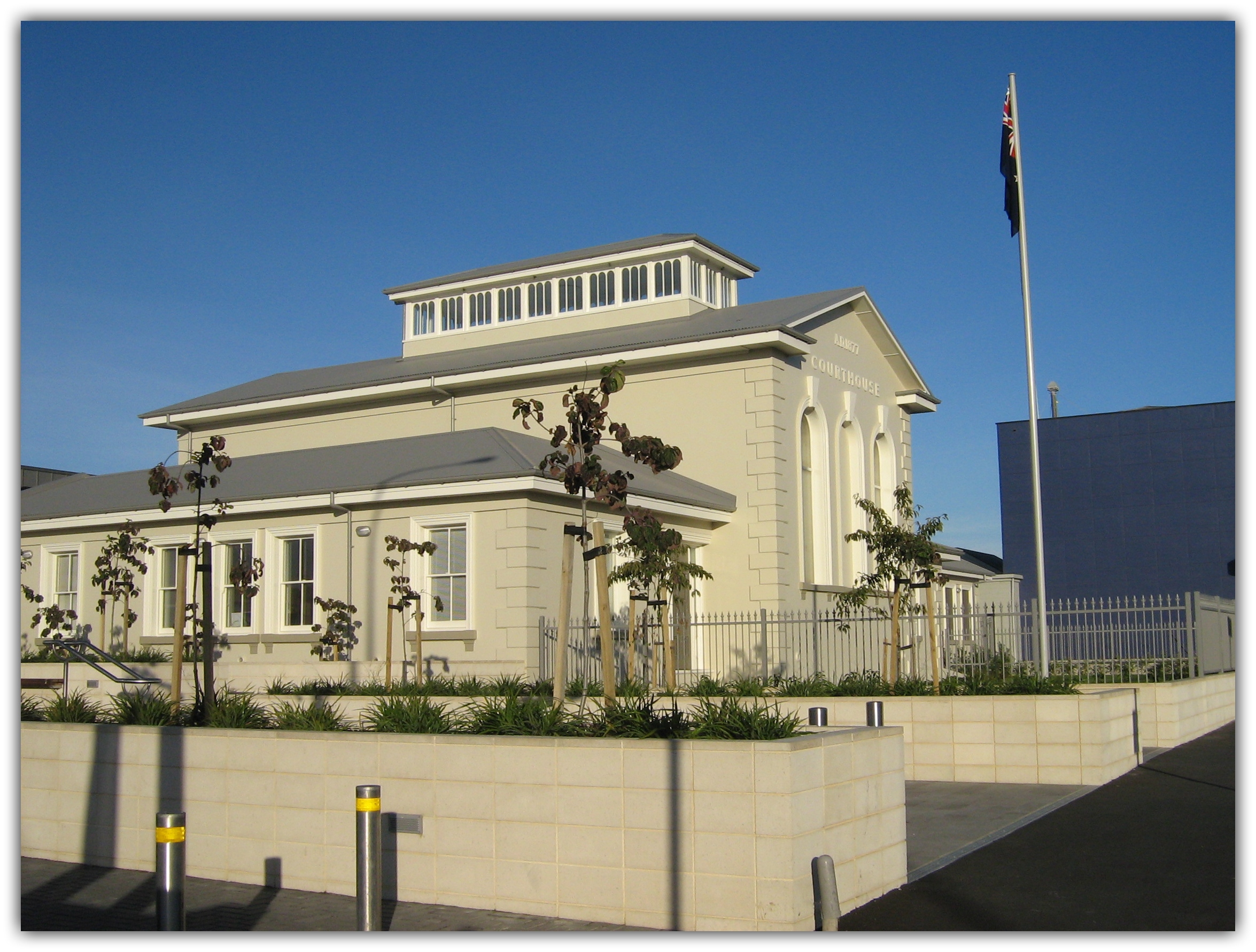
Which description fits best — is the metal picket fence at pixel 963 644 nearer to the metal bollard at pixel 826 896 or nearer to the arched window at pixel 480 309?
the metal bollard at pixel 826 896

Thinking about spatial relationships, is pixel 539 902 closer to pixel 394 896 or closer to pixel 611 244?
pixel 394 896

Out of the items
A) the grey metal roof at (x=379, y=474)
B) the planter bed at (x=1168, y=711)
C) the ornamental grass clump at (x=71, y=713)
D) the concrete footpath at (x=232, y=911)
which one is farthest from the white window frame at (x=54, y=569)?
the planter bed at (x=1168, y=711)

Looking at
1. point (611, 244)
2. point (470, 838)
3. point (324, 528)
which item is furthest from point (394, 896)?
point (611, 244)

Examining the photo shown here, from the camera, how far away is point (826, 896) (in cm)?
830

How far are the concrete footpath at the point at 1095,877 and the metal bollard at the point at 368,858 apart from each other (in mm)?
3118

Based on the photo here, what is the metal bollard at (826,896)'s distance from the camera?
27.1 ft

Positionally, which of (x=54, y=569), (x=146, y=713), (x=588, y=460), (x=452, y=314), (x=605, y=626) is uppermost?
(x=452, y=314)

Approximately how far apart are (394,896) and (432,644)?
11.8 meters

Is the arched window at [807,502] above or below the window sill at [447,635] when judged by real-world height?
above

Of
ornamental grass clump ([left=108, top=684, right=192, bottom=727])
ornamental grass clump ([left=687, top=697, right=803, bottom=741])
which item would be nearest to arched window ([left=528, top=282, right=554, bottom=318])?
ornamental grass clump ([left=108, top=684, right=192, bottom=727])

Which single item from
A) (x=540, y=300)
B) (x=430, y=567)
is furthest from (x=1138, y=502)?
(x=430, y=567)

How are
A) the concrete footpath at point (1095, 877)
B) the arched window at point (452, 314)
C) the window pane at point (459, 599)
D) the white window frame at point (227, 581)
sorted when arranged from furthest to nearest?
1. the arched window at point (452, 314)
2. the white window frame at point (227, 581)
3. the window pane at point (459, 599)
4. the concrete footpath at point (1095, 877)

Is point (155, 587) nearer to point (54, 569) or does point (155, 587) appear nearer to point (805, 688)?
point (54, 569)

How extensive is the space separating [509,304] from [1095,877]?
85.2 feet
